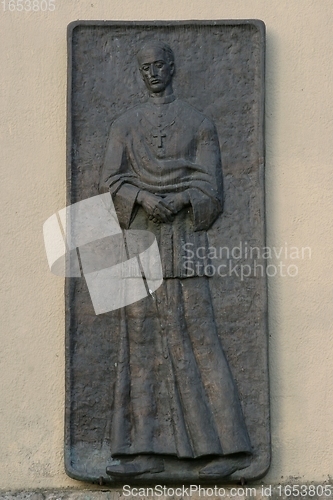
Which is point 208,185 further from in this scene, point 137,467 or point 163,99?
point 137,467

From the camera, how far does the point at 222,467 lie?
4.66 m

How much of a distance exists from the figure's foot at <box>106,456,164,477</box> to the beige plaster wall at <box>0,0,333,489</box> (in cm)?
23

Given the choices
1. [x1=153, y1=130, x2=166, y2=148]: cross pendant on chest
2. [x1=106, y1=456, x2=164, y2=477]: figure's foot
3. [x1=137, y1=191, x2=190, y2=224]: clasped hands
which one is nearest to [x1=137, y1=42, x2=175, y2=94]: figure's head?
[x1=153, y1=130, x2=166, y2=148]: cross pendant on chest

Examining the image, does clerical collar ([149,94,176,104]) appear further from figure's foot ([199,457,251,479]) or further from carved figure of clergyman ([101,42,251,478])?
figure's foot ([199,457,251,479])

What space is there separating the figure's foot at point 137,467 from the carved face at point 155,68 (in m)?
1.49

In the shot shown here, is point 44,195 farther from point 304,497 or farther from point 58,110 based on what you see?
point 304,497

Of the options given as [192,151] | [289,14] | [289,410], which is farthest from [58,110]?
[289,410]

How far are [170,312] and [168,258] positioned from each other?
0.71ft

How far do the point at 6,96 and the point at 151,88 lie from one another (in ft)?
2.02

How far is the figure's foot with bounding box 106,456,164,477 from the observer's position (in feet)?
15.2

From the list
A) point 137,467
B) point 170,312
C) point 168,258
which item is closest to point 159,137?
point 168,258

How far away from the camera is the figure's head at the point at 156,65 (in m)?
4.88

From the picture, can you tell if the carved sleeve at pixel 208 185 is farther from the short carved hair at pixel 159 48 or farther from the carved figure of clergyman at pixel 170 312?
the short carved hair at pixel 159 48

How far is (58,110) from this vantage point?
499cm
